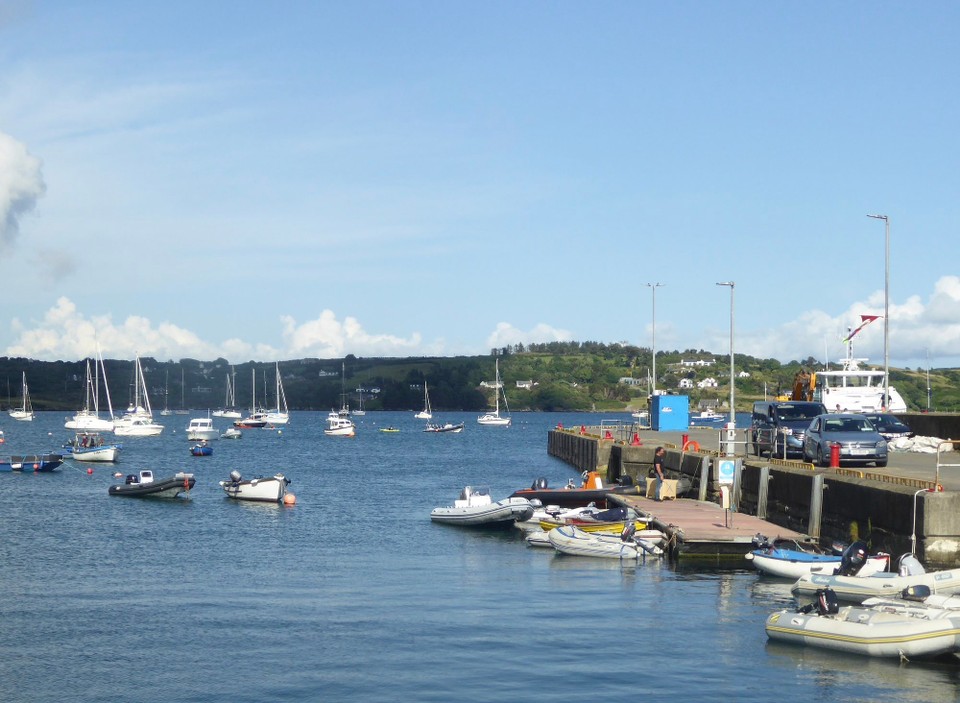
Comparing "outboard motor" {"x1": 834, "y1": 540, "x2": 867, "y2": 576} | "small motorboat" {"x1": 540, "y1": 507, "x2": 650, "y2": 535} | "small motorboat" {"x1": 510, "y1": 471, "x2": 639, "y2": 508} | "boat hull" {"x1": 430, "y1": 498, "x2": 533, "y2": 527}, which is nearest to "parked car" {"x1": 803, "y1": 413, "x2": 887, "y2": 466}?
"small motorboat" {"x1": 540, "y1": 507, "x2": 650, "y2": 535}

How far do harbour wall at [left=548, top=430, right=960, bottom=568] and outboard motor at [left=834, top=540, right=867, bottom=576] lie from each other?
4.65 ft

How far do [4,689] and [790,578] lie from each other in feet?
67.9

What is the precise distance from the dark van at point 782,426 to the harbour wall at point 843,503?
1.19 m

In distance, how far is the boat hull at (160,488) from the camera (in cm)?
6072

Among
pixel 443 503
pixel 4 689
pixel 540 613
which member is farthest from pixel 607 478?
pixel 4 689

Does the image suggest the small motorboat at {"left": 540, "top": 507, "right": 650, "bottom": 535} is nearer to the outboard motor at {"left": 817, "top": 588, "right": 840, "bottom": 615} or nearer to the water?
the water

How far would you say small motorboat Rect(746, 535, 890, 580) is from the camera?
30453mm

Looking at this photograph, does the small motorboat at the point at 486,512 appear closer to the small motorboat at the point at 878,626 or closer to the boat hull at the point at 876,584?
the boat hull at the point at 876,584

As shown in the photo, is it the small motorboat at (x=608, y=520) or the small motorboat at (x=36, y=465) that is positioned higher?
the small motorboat at (x=608, y=520)

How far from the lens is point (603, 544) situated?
3738 cm

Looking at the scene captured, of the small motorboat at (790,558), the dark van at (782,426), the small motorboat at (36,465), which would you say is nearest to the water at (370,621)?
the small motorboat at (790,558)

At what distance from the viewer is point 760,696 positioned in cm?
2156

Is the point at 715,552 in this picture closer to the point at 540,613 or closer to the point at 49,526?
the point at 540,613

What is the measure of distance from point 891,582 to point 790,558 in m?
5.51
